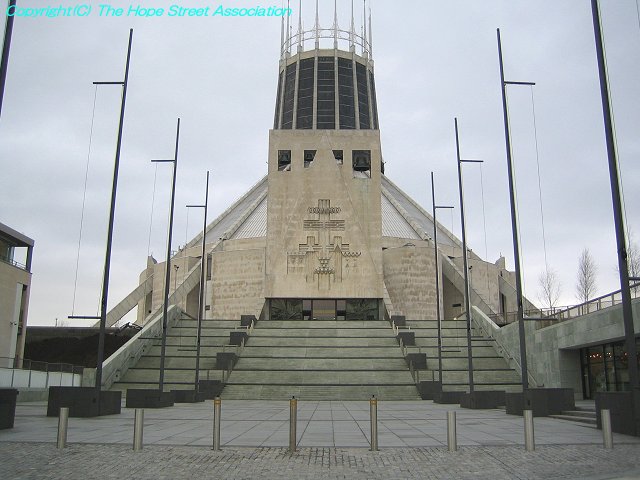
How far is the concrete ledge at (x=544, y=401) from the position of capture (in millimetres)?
16828

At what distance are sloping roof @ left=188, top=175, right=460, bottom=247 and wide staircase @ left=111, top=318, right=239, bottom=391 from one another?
56.9 ft

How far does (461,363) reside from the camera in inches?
1214

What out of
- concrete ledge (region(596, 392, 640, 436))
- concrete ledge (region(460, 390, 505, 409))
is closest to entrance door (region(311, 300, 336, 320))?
concrete ledge (region(460, 390, 505, 409))

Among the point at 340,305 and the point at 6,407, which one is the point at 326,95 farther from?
the point at 6,407

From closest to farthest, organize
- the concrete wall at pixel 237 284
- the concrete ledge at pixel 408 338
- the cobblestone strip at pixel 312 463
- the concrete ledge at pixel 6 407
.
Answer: the cobblestone strip at pixel 312 463
the concrete ledge at pixel 6 407
the concrete ledge at pixel 408 338
the concrete wall at pixel 237 284

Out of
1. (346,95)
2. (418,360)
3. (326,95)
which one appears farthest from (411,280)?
(326,95)

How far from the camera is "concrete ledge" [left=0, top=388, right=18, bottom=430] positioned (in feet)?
41.2

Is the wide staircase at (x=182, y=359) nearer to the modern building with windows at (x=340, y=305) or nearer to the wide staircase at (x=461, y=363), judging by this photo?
the modern building with windows at (x=340, y=305)

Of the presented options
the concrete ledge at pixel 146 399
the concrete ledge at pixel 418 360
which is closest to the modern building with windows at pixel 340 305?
the concrete ledge at pixel 418 360

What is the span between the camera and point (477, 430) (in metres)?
13.2

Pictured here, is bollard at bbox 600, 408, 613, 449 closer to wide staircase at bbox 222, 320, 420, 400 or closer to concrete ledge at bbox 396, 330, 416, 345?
wide staircase at bbox 222, 320, 420, 400

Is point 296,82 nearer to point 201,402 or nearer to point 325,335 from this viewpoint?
point 325,335

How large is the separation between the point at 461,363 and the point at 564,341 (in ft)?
22.6

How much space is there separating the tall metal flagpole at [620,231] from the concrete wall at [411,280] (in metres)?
35.8
